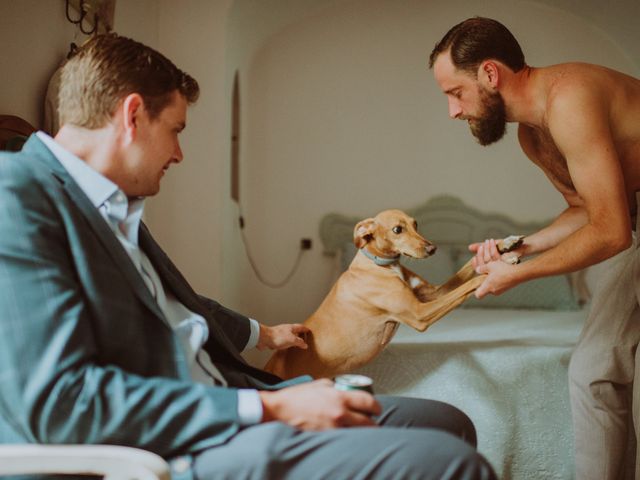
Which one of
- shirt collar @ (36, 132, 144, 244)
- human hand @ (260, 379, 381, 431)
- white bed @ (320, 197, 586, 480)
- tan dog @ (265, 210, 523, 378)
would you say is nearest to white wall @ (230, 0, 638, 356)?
white bed @ (320, 197, 586, 480)

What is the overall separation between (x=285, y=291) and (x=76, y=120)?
2.94m

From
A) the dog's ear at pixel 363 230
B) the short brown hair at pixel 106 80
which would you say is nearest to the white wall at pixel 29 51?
the short brown hair at pixel 106 80

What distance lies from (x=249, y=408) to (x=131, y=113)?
0.57 metres

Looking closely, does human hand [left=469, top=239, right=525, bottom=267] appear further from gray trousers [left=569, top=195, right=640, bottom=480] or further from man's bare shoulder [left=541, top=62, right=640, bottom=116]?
man's bare shoulder [left=541, top=62, right=640, bottom=116]

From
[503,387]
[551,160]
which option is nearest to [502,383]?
[503,387]

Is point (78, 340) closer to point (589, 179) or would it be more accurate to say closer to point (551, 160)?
point (589, 179)

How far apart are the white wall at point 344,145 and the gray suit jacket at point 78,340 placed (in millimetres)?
2737

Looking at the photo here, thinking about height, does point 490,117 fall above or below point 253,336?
above

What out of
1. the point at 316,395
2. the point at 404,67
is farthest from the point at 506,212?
the point at 316,395

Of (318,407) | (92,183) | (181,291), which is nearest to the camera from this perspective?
(318,407)

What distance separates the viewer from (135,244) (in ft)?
3.56

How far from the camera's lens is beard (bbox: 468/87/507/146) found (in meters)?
1.74

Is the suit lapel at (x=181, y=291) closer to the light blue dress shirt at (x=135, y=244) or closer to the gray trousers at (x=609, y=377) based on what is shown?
the light blue dress shirt at (x=135, y=244)

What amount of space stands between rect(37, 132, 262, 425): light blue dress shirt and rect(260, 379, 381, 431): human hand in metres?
0.04
